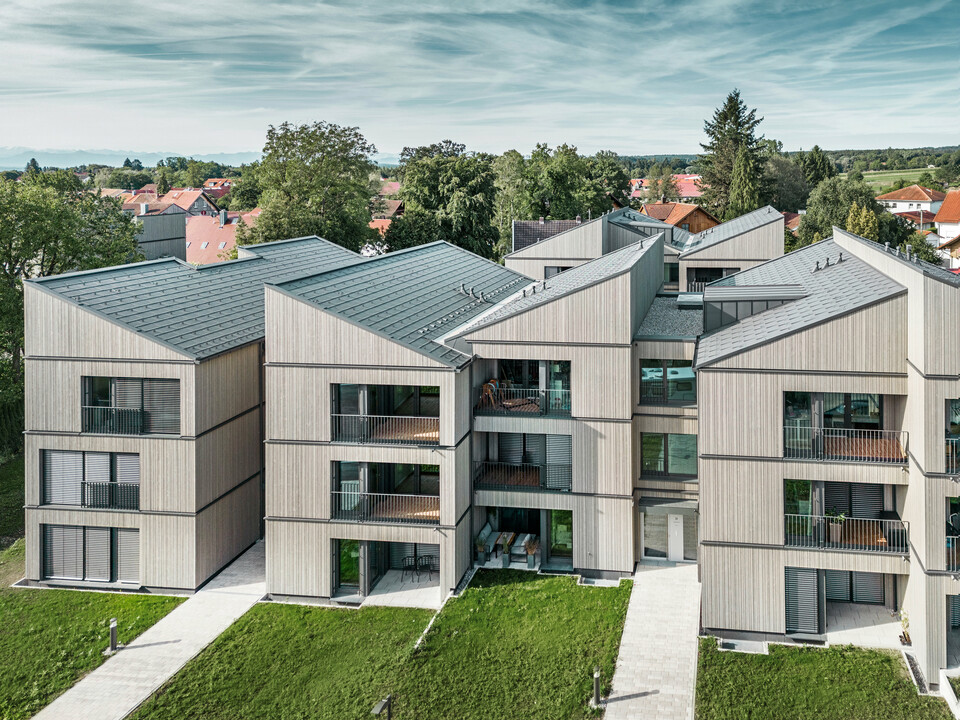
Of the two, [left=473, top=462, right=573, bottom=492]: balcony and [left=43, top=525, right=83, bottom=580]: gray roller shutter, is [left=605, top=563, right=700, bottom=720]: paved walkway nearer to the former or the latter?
[left=473, top=462, right=573, bottom=492]: balcony

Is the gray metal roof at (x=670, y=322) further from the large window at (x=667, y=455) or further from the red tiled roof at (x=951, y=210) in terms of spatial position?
the red tiled roof at (x=951, y=210)

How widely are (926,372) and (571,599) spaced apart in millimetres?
10283

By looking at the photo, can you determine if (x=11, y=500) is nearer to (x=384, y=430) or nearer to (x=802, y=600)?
(x=384, y=430)

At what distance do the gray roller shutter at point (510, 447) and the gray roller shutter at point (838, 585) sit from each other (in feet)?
29.0

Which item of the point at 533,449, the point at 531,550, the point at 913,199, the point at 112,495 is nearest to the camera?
the point at 112,495

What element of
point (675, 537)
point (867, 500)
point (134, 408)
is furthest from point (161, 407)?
point (867, 500)

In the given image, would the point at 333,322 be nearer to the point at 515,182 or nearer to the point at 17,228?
the point at 17,228

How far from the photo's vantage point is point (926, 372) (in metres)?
19.1

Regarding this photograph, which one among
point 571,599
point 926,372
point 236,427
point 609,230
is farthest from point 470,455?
point 609,230

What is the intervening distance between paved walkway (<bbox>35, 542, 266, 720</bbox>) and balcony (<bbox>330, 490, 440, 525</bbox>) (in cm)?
337

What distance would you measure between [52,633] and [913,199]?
125049mm

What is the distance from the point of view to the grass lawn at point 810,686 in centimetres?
1809

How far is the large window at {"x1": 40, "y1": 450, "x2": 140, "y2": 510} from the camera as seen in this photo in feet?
80.6

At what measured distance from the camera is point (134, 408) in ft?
80.0
